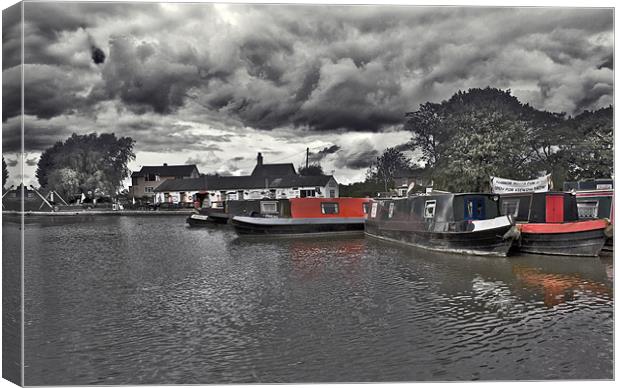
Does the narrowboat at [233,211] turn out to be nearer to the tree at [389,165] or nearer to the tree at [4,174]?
the tree at [389,165]

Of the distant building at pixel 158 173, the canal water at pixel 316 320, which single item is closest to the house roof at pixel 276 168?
the distant building at pixel 158 173

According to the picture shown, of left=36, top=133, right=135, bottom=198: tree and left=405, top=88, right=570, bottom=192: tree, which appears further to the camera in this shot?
left=405, top=88, right=570, bottom=192: tree

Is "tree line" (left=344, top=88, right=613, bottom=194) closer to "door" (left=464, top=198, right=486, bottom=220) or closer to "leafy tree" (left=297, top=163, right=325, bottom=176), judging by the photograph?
"leafy tree" (left=297, top=163, right=325, bottom=176)

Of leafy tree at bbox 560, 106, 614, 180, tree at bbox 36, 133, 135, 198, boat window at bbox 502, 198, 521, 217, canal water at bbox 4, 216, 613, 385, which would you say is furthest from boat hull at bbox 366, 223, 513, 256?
tree at bbox 36, 133, 135, 198

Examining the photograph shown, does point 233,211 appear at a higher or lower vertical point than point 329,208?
lower

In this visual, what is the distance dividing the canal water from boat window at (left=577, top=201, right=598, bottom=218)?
2006 mm

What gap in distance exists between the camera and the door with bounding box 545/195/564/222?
1498 cm

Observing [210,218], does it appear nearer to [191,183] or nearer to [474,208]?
[191,183]

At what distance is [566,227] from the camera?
1397 centimetres

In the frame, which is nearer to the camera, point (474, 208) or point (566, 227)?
point (566, 227)

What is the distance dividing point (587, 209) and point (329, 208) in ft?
36.0

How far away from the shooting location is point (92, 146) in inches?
359

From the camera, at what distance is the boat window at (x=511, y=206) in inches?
640

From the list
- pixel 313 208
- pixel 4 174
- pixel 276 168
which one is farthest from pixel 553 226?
pixel 4 174
